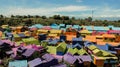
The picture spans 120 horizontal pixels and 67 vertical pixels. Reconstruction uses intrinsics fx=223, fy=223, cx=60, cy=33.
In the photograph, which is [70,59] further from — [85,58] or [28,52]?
[28,52]

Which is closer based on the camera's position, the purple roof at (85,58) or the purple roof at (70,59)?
the purple roof at (70,59)

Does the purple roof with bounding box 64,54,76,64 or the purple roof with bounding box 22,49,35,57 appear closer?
the purple roof with bounding box 64,54,76,64

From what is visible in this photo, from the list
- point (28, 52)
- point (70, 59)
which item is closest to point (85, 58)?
point (70, 59)

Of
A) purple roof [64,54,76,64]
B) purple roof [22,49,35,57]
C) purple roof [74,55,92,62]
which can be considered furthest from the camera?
purple roof [22,49,35,57]

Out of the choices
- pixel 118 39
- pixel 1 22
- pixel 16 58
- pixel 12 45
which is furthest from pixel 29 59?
pixel 1 22

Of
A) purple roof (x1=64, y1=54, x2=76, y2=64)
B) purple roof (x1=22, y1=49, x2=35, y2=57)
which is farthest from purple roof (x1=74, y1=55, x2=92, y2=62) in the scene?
purple roof (x1=22, y1=49, x2=35, y2=57)

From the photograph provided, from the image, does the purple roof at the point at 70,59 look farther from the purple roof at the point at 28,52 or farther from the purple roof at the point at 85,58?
the purple roof at the point at 28,52

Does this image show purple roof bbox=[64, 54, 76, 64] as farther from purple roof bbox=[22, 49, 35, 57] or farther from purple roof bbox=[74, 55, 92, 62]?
purple roof bbox=[22, 49, 35, 57]

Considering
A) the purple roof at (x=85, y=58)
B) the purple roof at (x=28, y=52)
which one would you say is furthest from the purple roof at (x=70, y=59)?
the purple roof at (x=28, y=52)

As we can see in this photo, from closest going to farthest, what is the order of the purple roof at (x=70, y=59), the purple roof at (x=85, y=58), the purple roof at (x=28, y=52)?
the purple roof at (x=70, y=59) < the purple roof at (x=85, y=58) < the purple roof at (x=28, y=52)

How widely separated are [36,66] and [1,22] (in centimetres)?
5958

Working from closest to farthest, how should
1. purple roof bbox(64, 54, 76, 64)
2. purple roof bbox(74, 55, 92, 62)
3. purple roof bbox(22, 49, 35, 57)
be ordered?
purple roof bbox(64, 54, 76, 64) < purple roof bbox(74, 55, 92, 62) < purple roof bbox(22, 49, 35, 57)

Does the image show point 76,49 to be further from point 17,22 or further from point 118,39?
point 17,22

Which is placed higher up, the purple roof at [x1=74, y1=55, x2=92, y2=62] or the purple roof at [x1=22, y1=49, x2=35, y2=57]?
the purple roof at [x1=22, y1=49, x2=35, y2=57]
